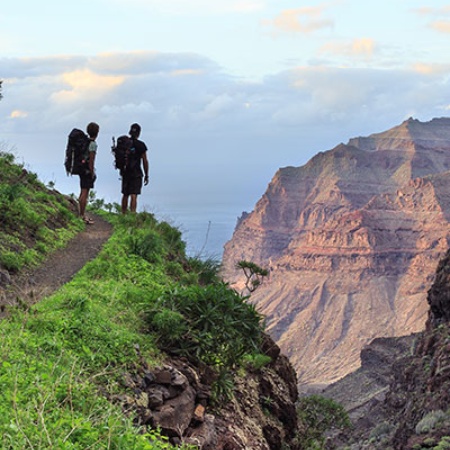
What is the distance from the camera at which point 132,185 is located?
15.2 m

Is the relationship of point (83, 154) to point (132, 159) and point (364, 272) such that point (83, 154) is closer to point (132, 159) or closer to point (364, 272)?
point (132, 159)

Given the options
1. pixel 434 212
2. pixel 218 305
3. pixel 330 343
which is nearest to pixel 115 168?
pixel 218 305

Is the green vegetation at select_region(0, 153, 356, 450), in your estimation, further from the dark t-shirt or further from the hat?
the hat

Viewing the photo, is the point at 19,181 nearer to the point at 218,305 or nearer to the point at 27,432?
the point at 218,305

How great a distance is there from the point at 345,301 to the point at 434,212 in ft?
115

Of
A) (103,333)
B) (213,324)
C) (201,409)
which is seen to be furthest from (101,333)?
(213,324)

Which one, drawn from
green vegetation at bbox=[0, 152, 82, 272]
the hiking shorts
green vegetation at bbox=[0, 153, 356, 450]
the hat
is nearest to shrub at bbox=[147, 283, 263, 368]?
green vegetation at bbox=[0, 153, 356, 450]

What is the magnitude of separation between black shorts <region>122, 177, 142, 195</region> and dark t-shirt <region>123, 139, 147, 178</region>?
0.10 m

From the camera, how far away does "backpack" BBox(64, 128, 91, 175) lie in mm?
14297

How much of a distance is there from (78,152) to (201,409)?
29.1 feet

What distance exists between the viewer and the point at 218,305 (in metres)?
7.76

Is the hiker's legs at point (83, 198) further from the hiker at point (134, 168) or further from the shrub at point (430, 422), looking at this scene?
the shrub at point (430, 422)

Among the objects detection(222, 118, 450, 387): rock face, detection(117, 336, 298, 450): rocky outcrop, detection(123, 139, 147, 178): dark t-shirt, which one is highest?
detection(123, 139, 147, 178): dark t-shirt

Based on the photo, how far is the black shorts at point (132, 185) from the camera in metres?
15.2
